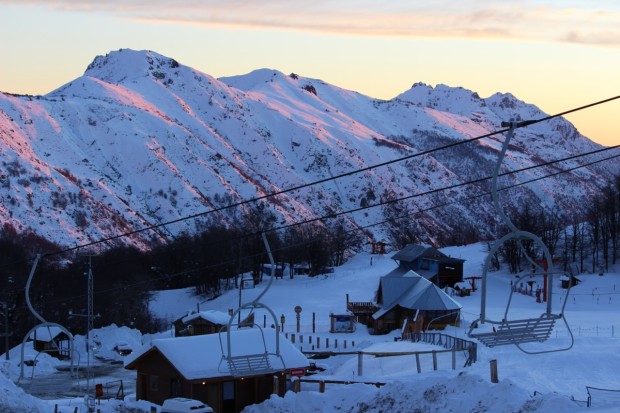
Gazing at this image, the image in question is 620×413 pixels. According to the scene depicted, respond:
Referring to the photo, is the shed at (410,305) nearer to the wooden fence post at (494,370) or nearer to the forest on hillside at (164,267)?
the forest on hillside at (164,267)

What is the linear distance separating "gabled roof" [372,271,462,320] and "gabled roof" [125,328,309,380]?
2373 centimetres

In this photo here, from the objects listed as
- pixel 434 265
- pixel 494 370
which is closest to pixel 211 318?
pixel 434 265

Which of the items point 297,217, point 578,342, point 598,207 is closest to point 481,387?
point 578,342

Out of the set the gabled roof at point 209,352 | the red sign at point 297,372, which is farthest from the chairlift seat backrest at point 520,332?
the red sign at point 297,372

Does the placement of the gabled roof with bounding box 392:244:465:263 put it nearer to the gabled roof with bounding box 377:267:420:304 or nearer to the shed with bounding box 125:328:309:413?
the gabled roof with bounding box 377:267:420:304

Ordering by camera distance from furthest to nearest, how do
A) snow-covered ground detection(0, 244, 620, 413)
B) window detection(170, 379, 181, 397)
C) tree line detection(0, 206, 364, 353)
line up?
1. tree line detection(0, 206, 364, 353)
2. window detection(170, 379, 181, 397)
3. snow-covered ground detection(0, 244, 620, 413)

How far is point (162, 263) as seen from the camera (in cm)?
11131

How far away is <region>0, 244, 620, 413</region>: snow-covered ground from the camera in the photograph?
86.6ft

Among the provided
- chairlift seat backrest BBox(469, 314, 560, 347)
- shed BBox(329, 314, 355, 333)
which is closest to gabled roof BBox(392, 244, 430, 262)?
shed BBox(329, 314, 355, 333)

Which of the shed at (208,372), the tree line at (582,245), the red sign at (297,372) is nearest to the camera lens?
the shed at (208,372)

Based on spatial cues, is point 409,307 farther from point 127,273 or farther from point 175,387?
point 127,273

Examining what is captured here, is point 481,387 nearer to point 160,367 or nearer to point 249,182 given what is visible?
point 160,367

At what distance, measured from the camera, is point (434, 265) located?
82812mm

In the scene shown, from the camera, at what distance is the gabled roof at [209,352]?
3575 cm
